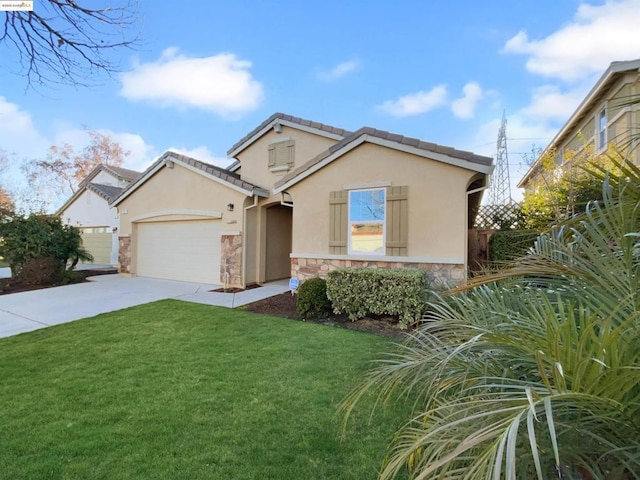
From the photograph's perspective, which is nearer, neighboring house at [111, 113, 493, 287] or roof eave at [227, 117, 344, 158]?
neighboring house at [111, 113, 493, 287]

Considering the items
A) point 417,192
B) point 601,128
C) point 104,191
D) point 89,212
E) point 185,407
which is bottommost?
point 185,407

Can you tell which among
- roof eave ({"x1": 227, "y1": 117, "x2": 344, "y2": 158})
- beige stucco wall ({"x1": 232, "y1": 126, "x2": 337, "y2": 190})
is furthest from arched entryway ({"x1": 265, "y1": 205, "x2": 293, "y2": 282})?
roof eave ({"x1": 227, "y1": 117, "x2": 344, "y2": 158})

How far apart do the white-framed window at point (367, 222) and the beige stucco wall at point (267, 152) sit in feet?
12.0

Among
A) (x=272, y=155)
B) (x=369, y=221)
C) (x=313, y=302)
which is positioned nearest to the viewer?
(x=313, y=302)

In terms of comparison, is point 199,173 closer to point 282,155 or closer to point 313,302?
point 282,155

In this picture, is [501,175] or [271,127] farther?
[501,175]

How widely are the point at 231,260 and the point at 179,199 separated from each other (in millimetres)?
3437

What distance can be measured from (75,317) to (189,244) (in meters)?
5.34

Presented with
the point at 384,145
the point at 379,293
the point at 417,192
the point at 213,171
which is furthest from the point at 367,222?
the point at 213,171

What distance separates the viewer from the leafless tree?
435cm

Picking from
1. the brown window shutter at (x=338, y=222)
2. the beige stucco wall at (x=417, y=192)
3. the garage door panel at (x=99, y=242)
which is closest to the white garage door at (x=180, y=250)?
the beige stucco wall at (x=417, y=192)

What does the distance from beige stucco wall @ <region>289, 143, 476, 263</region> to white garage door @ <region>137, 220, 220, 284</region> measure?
4276 millimetres

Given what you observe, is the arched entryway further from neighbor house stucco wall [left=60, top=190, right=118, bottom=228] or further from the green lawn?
neighbor house stucco wall [left=60, top=190, right=118, bottom=228]

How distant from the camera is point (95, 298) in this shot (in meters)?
9.30
